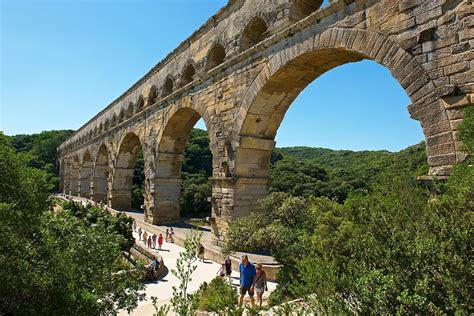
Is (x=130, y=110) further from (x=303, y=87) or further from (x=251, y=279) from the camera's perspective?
(x=251, y=279)

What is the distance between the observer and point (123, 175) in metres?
22.3

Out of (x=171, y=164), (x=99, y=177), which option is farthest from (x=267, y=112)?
(x=99, y=177)

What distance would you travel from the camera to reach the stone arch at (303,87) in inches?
188

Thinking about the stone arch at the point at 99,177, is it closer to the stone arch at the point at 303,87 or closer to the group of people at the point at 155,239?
the group of people at the point at 155,239

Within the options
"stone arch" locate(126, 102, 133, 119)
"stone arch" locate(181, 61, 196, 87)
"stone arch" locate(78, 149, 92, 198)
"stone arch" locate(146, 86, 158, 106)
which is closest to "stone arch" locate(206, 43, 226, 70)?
"stone arch" locate(181, 61, 196, 87)

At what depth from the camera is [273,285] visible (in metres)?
7.62

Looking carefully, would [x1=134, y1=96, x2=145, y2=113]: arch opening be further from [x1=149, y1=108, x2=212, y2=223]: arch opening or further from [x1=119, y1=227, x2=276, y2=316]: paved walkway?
[x1=119, y1=227, x2=276, y2=316]: paved walkway

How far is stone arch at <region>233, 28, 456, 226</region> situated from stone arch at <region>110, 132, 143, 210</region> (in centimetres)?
1344

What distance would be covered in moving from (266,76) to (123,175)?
16713mm

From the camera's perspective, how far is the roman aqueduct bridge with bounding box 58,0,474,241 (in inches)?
186

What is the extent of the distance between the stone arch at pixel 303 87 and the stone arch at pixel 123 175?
13438 mm

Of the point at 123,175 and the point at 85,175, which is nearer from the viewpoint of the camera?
the point at 123,175

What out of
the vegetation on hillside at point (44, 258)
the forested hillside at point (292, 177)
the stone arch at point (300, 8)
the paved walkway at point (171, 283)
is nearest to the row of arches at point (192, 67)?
the stone arch at point (300, 8)

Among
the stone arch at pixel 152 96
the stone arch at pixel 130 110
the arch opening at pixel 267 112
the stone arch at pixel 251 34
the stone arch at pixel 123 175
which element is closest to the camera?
the arch opening at pixel 267 112
